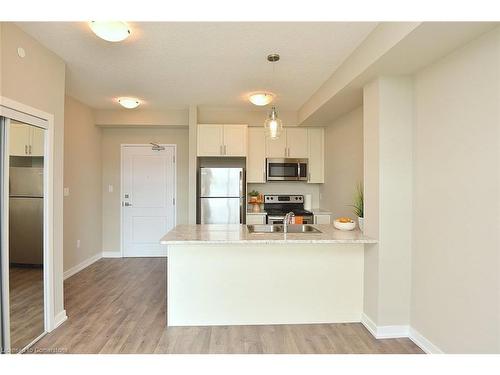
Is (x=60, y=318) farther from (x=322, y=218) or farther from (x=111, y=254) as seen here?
(x=322, y=218)

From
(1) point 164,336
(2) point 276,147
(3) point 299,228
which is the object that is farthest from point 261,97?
(1) point 164,336

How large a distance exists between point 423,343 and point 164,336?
2091 mm

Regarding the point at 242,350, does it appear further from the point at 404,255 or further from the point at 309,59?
the point at 309,59

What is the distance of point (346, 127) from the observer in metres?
3.88

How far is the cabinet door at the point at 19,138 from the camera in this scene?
2100 millimetres

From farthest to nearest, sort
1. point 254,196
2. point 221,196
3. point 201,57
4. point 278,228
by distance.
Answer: point 254,196, point 221,196, point 278,228, point 201,57

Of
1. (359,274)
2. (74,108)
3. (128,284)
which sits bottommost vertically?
(128,284)

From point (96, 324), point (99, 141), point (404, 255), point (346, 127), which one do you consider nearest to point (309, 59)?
point (346, 127)

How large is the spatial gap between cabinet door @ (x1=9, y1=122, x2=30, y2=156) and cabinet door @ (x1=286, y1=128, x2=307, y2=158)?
3.43m

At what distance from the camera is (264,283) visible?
105 inches

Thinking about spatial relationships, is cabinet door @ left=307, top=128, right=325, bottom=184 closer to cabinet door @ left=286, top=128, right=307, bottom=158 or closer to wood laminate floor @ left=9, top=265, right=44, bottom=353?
cabinet door @ left=286, top=128, right=307, bottom=158
